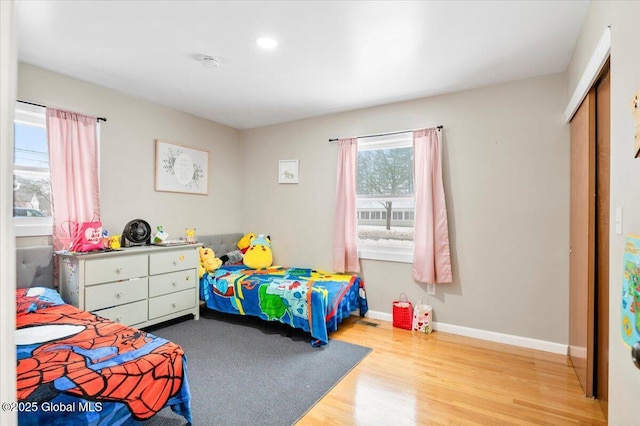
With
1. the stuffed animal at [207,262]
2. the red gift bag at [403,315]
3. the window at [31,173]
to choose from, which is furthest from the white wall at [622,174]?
the window at [31,173]

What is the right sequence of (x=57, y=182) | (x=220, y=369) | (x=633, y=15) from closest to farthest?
(x=633, y=15) < (x=220, y=369) < (x=57, y=182)

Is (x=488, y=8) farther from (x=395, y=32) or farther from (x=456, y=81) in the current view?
(x=456, y=81)

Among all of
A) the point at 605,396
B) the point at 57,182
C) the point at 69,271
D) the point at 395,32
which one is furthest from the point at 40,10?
the point at 605,396

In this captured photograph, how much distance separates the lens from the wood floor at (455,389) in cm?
194

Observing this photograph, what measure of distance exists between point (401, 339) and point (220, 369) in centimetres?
171

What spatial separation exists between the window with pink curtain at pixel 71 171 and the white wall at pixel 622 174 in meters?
3.84

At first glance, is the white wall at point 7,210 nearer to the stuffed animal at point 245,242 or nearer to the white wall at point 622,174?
the white wall at point 622,174

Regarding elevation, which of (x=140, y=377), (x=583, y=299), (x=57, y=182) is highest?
(x=57, y=182)

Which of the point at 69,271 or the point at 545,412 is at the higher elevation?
the point at 69,271

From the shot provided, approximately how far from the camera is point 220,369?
8.13 feet

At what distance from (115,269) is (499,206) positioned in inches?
143

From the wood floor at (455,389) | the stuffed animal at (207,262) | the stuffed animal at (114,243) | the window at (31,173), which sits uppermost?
the window at (31,173)

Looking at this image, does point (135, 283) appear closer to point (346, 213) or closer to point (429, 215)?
point (346, 213)

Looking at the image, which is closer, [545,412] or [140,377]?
[140,377]
